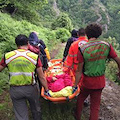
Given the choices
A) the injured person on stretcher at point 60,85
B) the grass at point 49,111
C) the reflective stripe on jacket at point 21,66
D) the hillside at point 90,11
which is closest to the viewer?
the reflective stripe on jacket at point 21,66

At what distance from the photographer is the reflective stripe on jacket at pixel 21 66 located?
90.7 inches

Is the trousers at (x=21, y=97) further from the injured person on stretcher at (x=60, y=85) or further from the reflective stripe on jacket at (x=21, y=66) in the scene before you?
the injured person on stretcher at (x=60, y=85)

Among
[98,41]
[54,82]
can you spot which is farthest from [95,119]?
[98,41]

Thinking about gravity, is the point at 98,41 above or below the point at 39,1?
Result: below

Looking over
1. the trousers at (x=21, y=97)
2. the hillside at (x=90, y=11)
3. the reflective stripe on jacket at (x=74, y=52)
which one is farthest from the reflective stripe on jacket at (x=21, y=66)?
the hillside at (x=90, y=11)

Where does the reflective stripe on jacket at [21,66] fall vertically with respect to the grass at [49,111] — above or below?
above

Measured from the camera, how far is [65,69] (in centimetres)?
395

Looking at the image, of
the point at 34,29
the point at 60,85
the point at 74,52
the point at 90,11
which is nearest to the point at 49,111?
the point at 60,85

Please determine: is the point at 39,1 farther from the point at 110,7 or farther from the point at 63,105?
the point at 110,7

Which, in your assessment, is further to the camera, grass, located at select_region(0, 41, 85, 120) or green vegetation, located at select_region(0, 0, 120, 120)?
green vegetation, located at select_region(0, 0, 120, 120)

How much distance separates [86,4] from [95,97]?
238 ft

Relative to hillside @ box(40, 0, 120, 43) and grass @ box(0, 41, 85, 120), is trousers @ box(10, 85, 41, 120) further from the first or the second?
hillside @ box(40, 0, 120, 43)

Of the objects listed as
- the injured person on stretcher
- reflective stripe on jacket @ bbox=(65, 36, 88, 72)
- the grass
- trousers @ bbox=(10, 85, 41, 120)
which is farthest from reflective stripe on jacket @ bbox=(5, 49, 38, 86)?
reflective stripe on jacket @ bbox=(65, 36, 88, 72)

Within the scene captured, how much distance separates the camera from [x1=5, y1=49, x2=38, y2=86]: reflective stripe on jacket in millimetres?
2305
